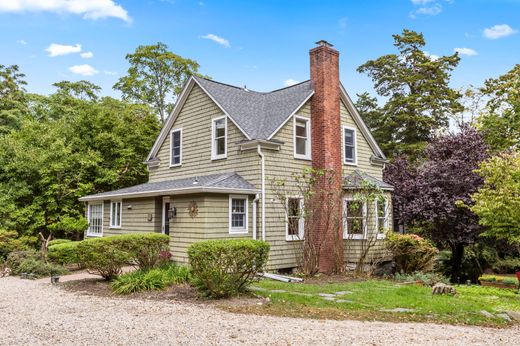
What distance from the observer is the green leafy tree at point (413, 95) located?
98.9ft

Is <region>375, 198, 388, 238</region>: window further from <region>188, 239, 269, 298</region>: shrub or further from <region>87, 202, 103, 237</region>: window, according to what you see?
<region>87, 202, 103, 237</region>: window

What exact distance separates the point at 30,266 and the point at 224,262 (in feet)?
28.5

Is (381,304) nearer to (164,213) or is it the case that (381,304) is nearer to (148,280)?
(148,280)

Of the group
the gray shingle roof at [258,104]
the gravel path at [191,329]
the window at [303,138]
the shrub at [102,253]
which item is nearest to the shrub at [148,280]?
the shrub at [102,253]

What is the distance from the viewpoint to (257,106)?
18.0 meters

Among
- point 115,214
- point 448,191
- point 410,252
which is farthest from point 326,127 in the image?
point 115,214

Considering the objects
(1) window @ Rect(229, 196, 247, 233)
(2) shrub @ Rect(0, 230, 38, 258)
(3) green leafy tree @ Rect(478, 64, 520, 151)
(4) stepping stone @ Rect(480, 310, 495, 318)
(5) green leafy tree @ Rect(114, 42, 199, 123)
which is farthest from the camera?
(5) green leafy tree @ Rect(114, 42, 199, 123)

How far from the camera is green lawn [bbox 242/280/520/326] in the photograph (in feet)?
26.6

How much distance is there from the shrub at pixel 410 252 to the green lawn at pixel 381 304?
3.97m

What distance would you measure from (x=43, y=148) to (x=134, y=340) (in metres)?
19.6

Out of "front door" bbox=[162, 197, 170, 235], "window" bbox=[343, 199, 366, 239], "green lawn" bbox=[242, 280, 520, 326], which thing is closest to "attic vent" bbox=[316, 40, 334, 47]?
"window" bbox=[343, 199, 366, 239]

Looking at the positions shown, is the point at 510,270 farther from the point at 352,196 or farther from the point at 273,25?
the point at 273,25

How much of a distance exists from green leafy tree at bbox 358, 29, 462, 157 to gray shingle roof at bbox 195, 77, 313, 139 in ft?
49.3

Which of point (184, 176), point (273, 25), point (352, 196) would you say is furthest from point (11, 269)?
point (273, 25)
